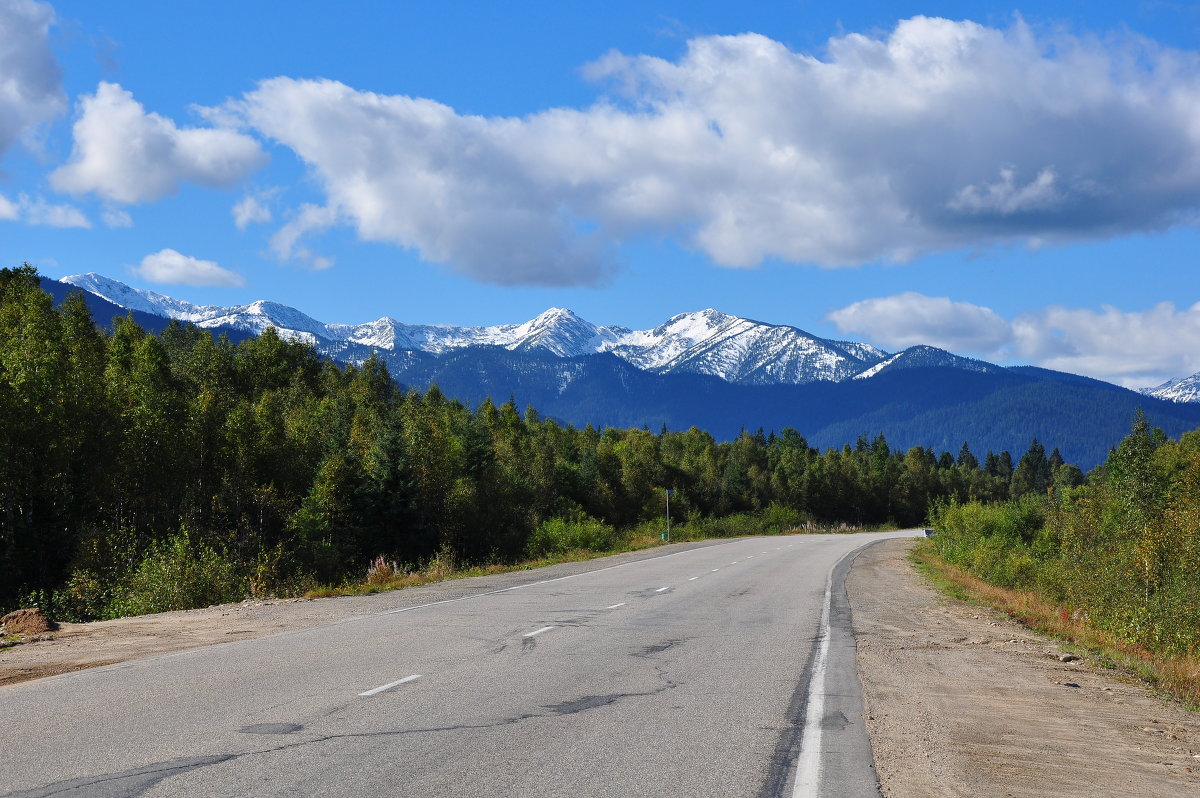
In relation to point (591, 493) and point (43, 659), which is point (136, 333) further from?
point (43, 659)

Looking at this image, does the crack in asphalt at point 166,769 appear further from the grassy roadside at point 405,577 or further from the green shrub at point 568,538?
the green shrub at point 568,538

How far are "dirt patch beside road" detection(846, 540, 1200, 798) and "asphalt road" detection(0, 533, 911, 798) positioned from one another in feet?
1.41

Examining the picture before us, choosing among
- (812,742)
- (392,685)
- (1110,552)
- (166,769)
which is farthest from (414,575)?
(166,769)

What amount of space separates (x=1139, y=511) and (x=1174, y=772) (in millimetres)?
25935

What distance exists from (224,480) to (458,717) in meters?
40.2

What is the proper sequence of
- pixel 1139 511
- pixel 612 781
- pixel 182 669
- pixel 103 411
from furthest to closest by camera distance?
pixel 103 411 → pixel 1139 511 → pixel 182 669 → pixel 612 781

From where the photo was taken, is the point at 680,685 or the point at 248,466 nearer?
the point at 680,685

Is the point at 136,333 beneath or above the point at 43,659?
above

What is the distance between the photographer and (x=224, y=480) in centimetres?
4394

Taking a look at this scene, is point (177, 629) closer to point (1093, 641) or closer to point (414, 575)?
point (414, 575)

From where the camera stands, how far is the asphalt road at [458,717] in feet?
19.3

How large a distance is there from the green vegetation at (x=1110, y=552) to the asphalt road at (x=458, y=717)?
7.16 metres

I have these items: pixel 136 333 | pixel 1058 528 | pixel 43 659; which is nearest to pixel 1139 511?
pixel 1058 528

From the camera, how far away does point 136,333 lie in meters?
89.4
